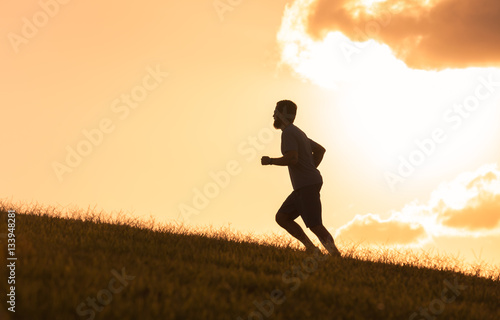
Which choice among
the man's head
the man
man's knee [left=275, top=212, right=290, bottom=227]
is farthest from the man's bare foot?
the man's head

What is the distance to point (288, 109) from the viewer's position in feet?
28.0

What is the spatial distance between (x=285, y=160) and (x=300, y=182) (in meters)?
0.56

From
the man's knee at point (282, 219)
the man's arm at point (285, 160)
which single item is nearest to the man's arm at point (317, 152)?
the man's arm at point (285, 160)

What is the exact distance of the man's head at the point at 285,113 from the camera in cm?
853

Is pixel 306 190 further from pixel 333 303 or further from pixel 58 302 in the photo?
pixel 58 302

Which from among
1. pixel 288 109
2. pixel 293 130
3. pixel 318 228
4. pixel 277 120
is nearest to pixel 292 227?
pixel 318 228

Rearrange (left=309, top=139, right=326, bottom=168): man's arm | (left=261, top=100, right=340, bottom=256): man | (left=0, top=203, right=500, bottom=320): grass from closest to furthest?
1. (left=0, top=203, right=500, bottom=320): grass
2. (left=261, top=100, right=340, bottom=256): man
3. (left=309, top=139, right=326, bottom=168): man's arm

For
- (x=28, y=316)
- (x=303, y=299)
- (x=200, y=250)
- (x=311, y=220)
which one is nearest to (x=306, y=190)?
(x=311, y=220)

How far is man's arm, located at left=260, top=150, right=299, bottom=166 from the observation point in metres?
7.78

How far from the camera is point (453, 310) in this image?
6.20 m

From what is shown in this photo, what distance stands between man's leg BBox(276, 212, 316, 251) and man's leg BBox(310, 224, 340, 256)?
0.36 meters

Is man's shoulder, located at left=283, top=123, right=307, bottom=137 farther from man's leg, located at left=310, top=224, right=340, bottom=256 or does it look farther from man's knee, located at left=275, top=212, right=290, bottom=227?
man's leg, located at left=310, top=224, right=340, bottom=256

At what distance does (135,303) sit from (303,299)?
5.92ft

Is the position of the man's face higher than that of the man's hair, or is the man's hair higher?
the man's hair
